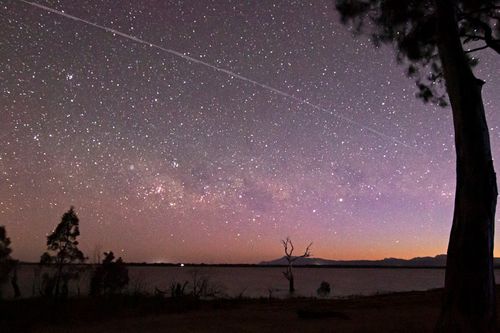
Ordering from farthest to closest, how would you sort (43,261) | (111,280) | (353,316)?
(111,280) → (43,261) → (353,316)

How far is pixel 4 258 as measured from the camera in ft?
129

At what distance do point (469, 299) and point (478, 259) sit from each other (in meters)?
0.69

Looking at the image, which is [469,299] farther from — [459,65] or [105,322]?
[105,322]

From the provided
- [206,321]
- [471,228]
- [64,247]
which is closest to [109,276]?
[64,247]

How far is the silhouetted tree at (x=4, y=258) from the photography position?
38.2 meters

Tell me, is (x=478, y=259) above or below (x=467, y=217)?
below

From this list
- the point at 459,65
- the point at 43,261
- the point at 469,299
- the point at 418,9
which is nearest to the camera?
the point at 469,299

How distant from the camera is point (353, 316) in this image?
17.0 m

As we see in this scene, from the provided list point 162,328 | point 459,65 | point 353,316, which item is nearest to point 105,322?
point 162,328

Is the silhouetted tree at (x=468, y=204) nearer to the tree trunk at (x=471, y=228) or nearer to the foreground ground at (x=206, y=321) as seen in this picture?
the tree trunk at (x=471, y=228)

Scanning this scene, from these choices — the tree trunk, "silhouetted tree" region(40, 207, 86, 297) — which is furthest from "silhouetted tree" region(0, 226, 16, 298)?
the tree trunk

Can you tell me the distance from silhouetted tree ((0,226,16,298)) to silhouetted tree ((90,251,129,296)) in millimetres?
7716

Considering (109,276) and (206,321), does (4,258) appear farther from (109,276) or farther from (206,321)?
(206,321)

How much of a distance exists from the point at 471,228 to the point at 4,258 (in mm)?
41416
